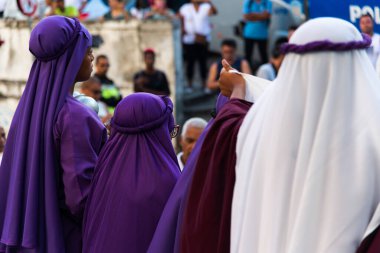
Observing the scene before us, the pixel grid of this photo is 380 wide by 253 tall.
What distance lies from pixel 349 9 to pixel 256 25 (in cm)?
538

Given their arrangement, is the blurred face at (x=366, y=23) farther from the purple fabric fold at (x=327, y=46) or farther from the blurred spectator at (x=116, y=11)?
the blurred spectator at (x=116, y=11)

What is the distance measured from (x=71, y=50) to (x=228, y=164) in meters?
1.40

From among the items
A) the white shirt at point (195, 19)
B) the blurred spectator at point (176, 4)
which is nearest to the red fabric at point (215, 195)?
the white shirt at point (195, 19)

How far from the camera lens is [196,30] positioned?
15.0 meters

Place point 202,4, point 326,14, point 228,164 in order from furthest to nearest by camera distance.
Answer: point 202,4 → point 326,14 → point 228,164

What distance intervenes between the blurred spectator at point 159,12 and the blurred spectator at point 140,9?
0.45 ft

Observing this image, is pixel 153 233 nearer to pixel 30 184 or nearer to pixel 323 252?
pixel 30 184

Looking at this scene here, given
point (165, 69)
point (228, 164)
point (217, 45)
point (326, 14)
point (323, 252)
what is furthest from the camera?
point (217, 45)

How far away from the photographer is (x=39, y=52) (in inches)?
192

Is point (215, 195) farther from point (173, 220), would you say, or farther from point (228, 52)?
point (228, 52)

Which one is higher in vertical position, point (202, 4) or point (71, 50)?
point (71, 50)

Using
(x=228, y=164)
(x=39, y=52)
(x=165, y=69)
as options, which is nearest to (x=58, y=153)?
(x=39, y=52)

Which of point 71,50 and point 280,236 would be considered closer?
point 280,236

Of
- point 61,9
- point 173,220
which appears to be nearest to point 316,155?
Result: point 173,220
